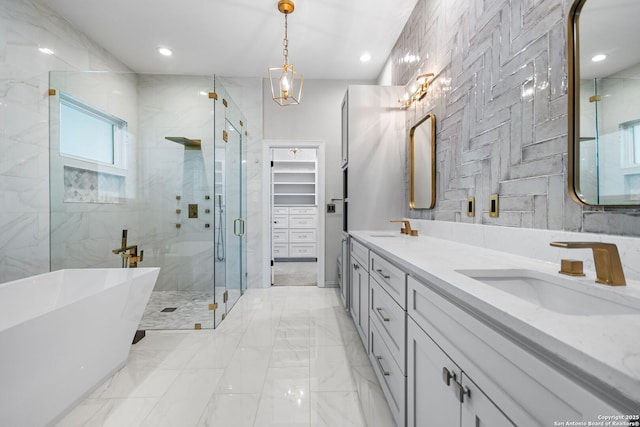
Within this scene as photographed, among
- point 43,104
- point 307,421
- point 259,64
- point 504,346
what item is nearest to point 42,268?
point 43,104

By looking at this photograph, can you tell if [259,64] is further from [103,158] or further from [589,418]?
[589,418]

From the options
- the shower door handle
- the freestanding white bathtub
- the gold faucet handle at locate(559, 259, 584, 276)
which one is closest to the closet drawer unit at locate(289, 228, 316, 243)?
the shower door handle

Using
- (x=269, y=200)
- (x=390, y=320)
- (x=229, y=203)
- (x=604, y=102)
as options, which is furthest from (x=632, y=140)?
(x=269, y=200)

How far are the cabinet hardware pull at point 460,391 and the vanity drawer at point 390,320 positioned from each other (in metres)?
0.40

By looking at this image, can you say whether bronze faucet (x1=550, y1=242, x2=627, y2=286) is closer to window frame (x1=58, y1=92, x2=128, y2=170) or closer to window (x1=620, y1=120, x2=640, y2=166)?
window (x1=620, y1=120, x2=640, y2=166)

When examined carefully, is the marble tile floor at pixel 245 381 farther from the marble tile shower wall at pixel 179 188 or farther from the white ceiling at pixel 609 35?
the white ceiling at pixel 609 35

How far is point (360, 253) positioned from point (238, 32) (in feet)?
8.82

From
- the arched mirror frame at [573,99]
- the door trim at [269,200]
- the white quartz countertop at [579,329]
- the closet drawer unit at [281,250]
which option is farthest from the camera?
the closet drawer unit at [281,250]

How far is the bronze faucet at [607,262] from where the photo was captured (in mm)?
737

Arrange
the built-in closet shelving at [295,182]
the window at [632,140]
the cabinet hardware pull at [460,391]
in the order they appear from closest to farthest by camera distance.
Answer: the cabinet hardware pull at [460,391], the window at [632,140], the built-in closet shelving at [295,182]

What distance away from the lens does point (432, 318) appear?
2.95 ft

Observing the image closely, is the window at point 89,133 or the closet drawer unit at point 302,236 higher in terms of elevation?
the window at point 89,133

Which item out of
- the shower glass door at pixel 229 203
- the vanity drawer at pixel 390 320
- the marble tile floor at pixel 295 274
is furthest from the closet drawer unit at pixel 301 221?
the vanity drawer at pixel 390 320

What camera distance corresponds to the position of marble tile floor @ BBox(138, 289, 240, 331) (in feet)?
8.57
